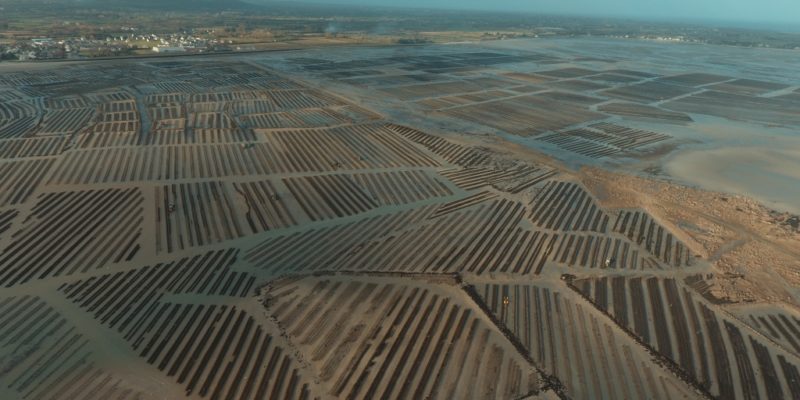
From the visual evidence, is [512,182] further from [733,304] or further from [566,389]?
[566,389]

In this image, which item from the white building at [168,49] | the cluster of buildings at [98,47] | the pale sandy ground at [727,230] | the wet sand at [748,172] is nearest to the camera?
the pale sandy ground at [727,230]

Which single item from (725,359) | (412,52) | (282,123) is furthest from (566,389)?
(412,52)

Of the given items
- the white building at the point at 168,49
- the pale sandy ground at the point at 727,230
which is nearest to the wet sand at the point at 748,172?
the pale sandy ground at the point at 727,230

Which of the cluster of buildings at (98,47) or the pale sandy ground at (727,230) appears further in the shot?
the cluster of buildings at (98,47)

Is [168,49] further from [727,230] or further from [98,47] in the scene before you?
[727,230]

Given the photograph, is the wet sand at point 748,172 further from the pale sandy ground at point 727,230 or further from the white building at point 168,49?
the white building at point 168,49

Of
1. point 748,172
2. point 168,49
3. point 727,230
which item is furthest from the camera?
point 168,49

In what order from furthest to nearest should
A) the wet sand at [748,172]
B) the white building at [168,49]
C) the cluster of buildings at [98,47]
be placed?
the white building at [168,49], the cluster of buildings at [98,47], the wet sand at [748,172]

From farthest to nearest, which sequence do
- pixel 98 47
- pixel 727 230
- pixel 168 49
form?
pixel 168 49 → pixel 98 47 → pixel 727 230

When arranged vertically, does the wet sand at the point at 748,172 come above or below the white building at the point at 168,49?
below

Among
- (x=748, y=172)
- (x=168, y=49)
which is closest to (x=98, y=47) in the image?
(x=168, y=49)

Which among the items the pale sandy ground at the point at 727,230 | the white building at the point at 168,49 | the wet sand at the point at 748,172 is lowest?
the pale sandy ground at the point at 727,230
